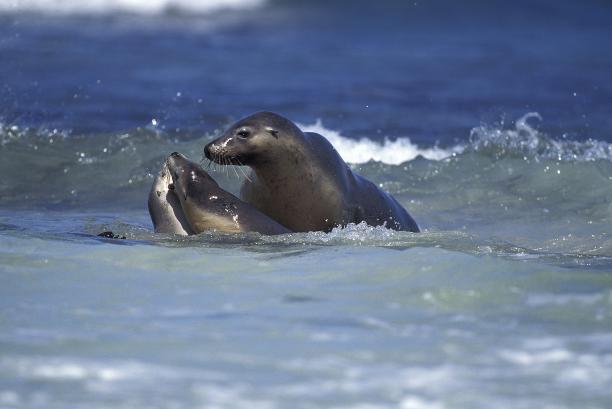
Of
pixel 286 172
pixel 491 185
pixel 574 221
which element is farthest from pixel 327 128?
pixel 286 172

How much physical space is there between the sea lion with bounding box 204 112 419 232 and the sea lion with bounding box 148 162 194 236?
0.40 m

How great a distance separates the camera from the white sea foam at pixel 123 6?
27.0 metres

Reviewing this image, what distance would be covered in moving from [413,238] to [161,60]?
13.9 meters

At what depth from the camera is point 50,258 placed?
717 cm

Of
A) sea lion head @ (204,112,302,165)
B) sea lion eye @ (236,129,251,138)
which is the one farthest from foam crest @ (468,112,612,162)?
sea lion eye @ (236,129,251,138)

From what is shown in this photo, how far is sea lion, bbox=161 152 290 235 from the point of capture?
8328 mm

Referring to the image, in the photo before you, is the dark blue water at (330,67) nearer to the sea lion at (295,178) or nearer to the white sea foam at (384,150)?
the white sea foam at (384,150)

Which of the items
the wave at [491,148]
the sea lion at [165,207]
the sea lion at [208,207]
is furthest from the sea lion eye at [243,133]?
the wave at [491,148]

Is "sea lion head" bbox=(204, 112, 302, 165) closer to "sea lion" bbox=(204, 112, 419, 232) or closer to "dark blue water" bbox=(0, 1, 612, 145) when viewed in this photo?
"sea lion" bbox=(204, 112, 419, 232)

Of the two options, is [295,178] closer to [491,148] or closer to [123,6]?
[491,148]

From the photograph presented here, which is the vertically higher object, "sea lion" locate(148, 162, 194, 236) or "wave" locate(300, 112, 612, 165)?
"wave" locate(300, 112, 612, 165)

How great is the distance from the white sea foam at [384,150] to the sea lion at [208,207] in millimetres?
5478

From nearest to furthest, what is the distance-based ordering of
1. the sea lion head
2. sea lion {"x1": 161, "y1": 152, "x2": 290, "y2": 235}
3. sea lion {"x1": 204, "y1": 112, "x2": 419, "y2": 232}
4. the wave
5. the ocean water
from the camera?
the ocean water < sea lion {"x1": 161, "y1": 152, "x2": 290, "y2": 235} < the sea lion head < sea lion {"x1": 204, "y1": 112, "x2": 419, "y2": 232} < the wave

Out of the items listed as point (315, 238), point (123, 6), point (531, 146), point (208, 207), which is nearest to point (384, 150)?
point (531, 146)
